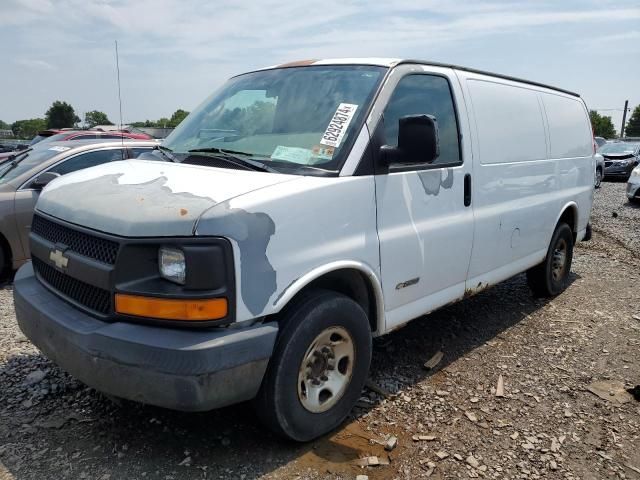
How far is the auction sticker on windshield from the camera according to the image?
3148mm

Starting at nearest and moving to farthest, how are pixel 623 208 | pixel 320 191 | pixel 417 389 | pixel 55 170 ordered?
pixel 320 191, pixel 417 389, pixel 55 170, pixel 623 208

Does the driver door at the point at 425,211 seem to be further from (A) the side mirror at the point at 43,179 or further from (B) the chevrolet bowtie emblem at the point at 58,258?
(A) the side mirror at the point at 43,179

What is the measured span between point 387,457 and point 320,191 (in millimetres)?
1499

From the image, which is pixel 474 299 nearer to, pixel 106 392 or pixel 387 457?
pixel 387 457

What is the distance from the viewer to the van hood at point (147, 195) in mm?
2521

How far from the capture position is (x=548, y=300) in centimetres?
592

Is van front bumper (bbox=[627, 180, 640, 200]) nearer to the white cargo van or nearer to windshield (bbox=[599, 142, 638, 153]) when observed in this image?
windshield (bbox=[599, 142, 638, 153])

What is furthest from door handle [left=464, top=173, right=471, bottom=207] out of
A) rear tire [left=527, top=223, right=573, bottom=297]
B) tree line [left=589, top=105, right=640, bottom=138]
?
tree line [left=589, top=105, right=640, bottom=138]

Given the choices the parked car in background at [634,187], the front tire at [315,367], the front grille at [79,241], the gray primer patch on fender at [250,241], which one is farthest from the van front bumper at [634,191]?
the front grille at [79,241]

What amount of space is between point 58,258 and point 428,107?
8.25 ft

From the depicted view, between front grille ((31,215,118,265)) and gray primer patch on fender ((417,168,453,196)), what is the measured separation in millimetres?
1935

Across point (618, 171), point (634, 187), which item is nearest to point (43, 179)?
point (634, 187)

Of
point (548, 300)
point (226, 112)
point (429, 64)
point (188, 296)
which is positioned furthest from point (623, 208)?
point (188, 296)

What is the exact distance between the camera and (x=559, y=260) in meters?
6.01
